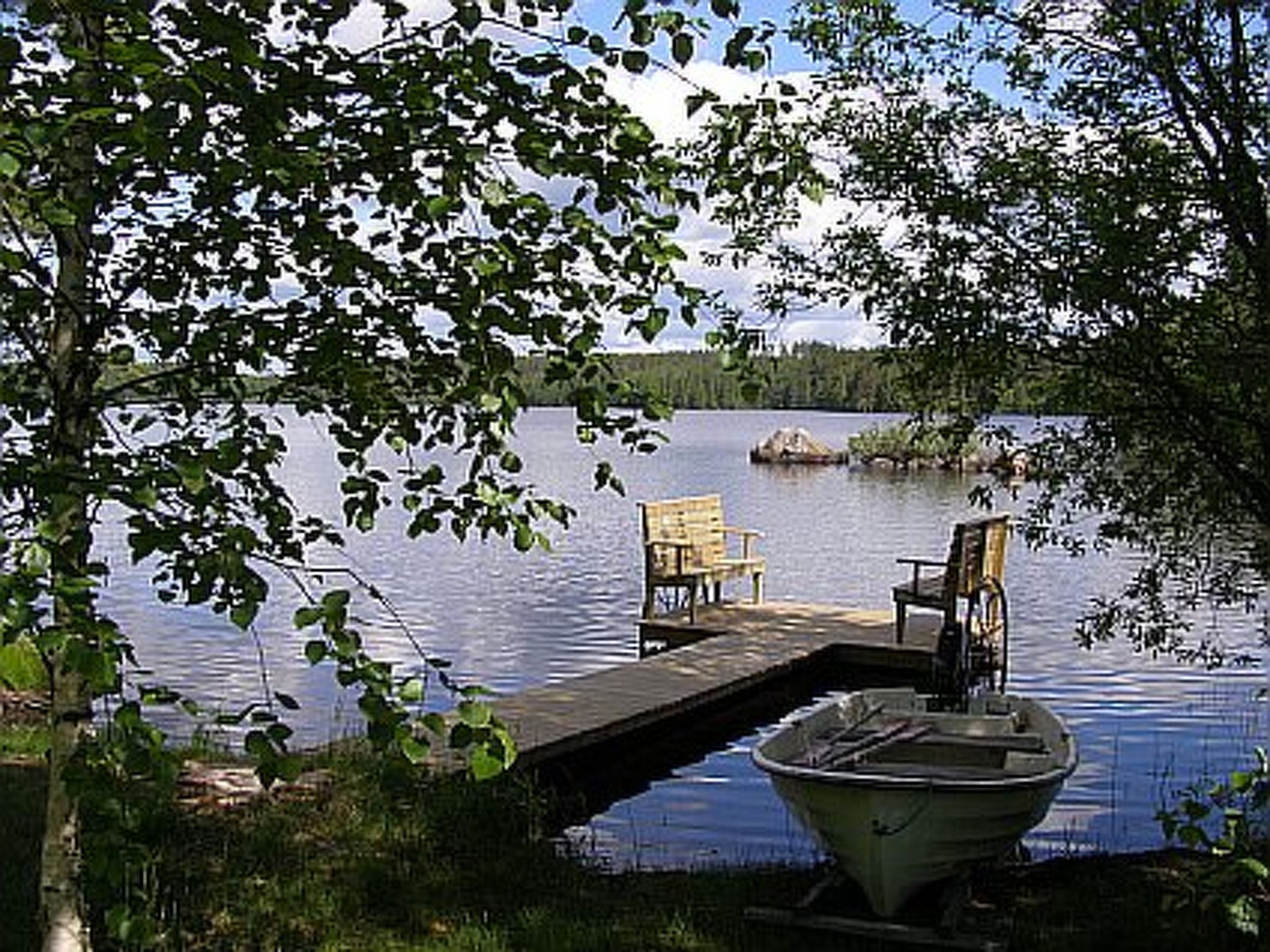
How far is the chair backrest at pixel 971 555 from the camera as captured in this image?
42.4ft

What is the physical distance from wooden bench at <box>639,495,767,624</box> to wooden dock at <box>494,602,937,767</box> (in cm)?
39

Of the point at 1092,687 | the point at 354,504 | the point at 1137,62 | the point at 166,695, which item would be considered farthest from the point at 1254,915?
the point at 1092,687

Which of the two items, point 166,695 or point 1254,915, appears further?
point 1254,915

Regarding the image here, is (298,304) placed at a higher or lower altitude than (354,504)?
higher

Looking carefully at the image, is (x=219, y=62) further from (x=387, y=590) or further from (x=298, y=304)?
(x=387, y=590)

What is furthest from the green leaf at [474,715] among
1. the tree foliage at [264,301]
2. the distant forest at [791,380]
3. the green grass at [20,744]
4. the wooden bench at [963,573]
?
the wooden bench at [963,573]

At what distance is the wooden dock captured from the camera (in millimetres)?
10133

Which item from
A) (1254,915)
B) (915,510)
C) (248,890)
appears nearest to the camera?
(1254,915)

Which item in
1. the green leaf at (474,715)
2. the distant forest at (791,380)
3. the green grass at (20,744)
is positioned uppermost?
the distant forest at (791,380)

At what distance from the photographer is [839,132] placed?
22.6 feet

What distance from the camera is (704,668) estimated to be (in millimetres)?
12953

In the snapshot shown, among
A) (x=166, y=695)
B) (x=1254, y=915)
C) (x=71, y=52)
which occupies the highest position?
(x=71, y=52)

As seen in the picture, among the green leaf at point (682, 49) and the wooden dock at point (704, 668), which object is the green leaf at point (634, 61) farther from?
the wooden dock at point (704, 668)

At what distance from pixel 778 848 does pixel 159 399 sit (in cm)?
559
